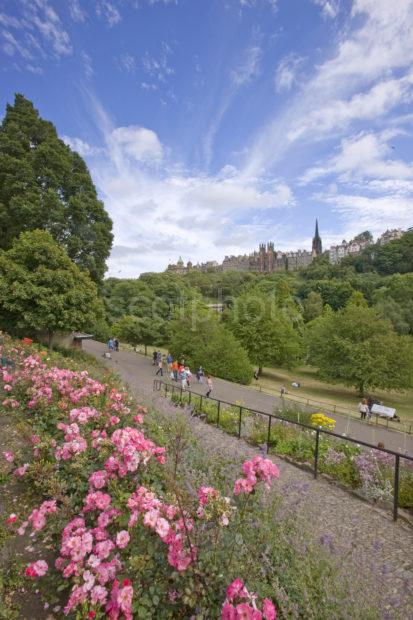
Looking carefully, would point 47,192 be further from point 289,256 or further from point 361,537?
point 289,256

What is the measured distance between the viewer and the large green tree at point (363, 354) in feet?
80.6

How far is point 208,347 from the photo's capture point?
24031 mm

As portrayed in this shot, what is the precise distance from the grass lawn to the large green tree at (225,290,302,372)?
2.34 meters

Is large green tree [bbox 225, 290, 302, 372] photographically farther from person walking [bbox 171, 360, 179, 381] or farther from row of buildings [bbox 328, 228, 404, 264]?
row of buildings [bbox 328, 228, 404, 264]

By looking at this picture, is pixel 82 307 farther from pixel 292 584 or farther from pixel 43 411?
pixel 292 584

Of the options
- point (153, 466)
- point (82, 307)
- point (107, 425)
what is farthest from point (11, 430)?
point (82, 307)

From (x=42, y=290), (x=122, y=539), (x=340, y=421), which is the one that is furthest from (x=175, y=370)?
(x=122, y=539)

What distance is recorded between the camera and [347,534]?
13.1 ft

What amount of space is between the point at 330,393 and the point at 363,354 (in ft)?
18.2

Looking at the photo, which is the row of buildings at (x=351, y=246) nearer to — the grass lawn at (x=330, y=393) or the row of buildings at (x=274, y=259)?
the row of buildings at (x=274, y=259)

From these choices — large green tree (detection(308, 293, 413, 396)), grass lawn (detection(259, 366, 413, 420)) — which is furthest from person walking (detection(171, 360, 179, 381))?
large green tree (detection(308, 293, 413, 396))

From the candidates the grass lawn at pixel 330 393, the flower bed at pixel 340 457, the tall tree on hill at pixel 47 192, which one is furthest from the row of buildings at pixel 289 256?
the flower bed at pixel 340 457

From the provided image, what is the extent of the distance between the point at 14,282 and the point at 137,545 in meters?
13.6

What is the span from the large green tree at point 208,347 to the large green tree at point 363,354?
7.84 meters
